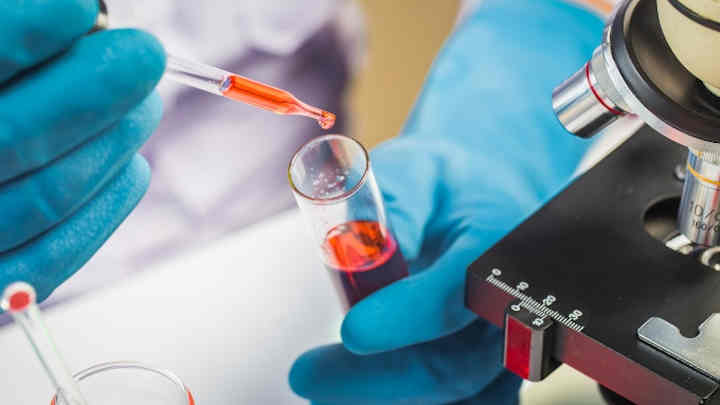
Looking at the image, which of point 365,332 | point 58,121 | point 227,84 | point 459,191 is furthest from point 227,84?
point 459,191

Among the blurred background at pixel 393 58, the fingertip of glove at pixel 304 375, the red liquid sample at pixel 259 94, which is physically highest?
the red liquid sample at pixel 259 94

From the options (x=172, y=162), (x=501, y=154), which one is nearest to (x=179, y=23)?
(x=172, y=162)

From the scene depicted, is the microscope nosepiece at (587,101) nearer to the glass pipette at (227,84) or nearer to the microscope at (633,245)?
the microscope at (633,245)

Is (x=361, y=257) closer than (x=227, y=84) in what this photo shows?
No

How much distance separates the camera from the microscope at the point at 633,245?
2.27ft

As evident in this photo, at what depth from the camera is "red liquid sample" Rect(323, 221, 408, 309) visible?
3.03 ft

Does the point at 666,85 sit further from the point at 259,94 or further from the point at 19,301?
the point at 19,301

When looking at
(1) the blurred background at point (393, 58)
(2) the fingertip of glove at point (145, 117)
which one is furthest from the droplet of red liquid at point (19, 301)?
(1) the blurred background at point (393, 58)

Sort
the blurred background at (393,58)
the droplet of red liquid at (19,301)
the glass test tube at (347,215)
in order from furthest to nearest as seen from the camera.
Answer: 1. the blurred background at (393,58)
2. the glass test tube at (347,215)
3. the droplet of red liquid at (19,301)

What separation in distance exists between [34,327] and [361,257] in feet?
1.54

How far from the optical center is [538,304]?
2.58 feet

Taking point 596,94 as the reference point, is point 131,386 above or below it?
below

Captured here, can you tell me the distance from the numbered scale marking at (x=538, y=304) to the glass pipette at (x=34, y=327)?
Answer: 0.42m

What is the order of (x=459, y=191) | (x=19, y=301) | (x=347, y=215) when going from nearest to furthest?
(x=19, y=301) → (x=347, y=215) → (x=459, y=191)
